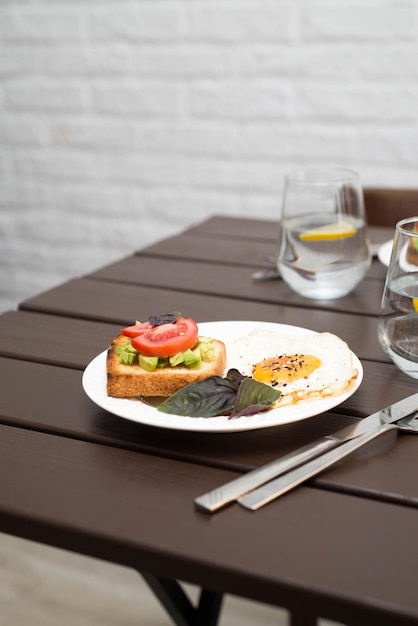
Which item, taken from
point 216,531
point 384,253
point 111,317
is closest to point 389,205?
point 384,253

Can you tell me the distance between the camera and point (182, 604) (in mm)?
1093

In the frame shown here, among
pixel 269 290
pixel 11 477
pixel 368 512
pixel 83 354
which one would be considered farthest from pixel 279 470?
pixel 269 290

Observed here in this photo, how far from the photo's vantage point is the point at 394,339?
0.78 m

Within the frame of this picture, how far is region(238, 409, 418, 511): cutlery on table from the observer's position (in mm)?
593

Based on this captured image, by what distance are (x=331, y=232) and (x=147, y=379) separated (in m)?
0.41

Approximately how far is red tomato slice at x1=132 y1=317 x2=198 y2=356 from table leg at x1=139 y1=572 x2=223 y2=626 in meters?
0.40

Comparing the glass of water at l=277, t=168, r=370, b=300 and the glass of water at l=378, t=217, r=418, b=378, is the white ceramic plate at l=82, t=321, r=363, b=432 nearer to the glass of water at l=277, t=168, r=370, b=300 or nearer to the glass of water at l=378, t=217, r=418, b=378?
the glass of water at l=378, t=217, r=418, b=378

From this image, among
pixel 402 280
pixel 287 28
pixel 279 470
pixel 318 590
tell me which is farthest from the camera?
pixel 287 28

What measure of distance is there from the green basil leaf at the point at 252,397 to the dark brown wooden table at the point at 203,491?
32 millimetres

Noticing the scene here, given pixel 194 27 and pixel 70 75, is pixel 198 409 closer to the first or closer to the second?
pixel 194 27

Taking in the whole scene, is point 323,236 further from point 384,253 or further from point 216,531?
point 216,531

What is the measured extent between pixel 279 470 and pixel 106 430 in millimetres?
166

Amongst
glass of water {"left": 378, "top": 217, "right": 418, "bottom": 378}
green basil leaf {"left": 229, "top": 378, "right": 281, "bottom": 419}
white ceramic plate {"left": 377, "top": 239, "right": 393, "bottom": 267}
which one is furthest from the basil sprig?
white ceramic plate {"left": 377, "top": 239, "right": 393, "bottom": 267}

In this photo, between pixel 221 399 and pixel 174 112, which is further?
pixel 174 112
